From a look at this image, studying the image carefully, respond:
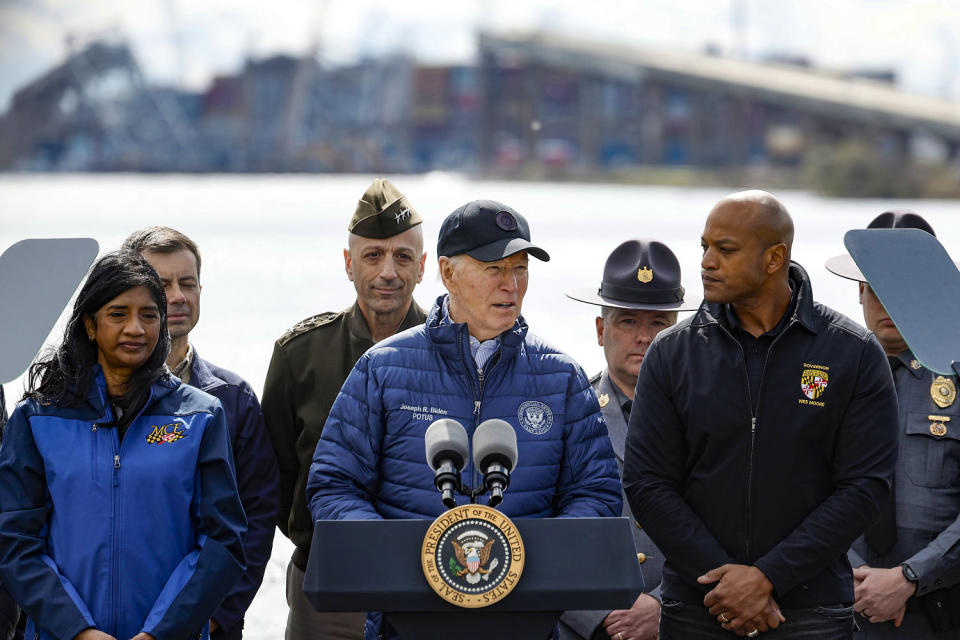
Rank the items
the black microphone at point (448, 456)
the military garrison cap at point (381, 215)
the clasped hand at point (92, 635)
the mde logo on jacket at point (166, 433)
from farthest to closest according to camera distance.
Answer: the military garrison cap at point (381, 215) < the mde logo on jacket at point (166, 433) < the clasped hand at point (92, 635) < the black microphone at point (448, 456)

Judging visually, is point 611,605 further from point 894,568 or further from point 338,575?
point 894,568

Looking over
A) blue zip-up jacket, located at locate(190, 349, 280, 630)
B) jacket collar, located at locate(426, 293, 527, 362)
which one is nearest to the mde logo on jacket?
blue zip-up jacket, located at locate(190, 349, 280, 630)

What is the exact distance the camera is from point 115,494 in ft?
8.17

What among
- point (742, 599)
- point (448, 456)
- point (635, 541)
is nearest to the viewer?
point (448, 456)

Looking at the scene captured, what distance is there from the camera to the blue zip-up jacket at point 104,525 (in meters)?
2.47

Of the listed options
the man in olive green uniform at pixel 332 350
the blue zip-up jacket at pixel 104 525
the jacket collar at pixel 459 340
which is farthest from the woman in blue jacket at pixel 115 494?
the man in olive green uniform at pixel 332 350

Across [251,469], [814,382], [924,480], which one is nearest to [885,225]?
[924,480]

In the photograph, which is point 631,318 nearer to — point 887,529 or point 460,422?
point 887,529

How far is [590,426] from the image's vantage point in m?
2.54

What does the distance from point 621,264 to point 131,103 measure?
37222 millimetres

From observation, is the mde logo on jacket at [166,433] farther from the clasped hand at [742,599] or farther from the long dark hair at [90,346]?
the clasped hand at [742,599]

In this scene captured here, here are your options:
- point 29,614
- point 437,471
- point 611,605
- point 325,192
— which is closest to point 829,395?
point 611,605

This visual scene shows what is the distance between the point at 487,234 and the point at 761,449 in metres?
0.75

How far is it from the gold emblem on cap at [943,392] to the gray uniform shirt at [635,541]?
79cm
